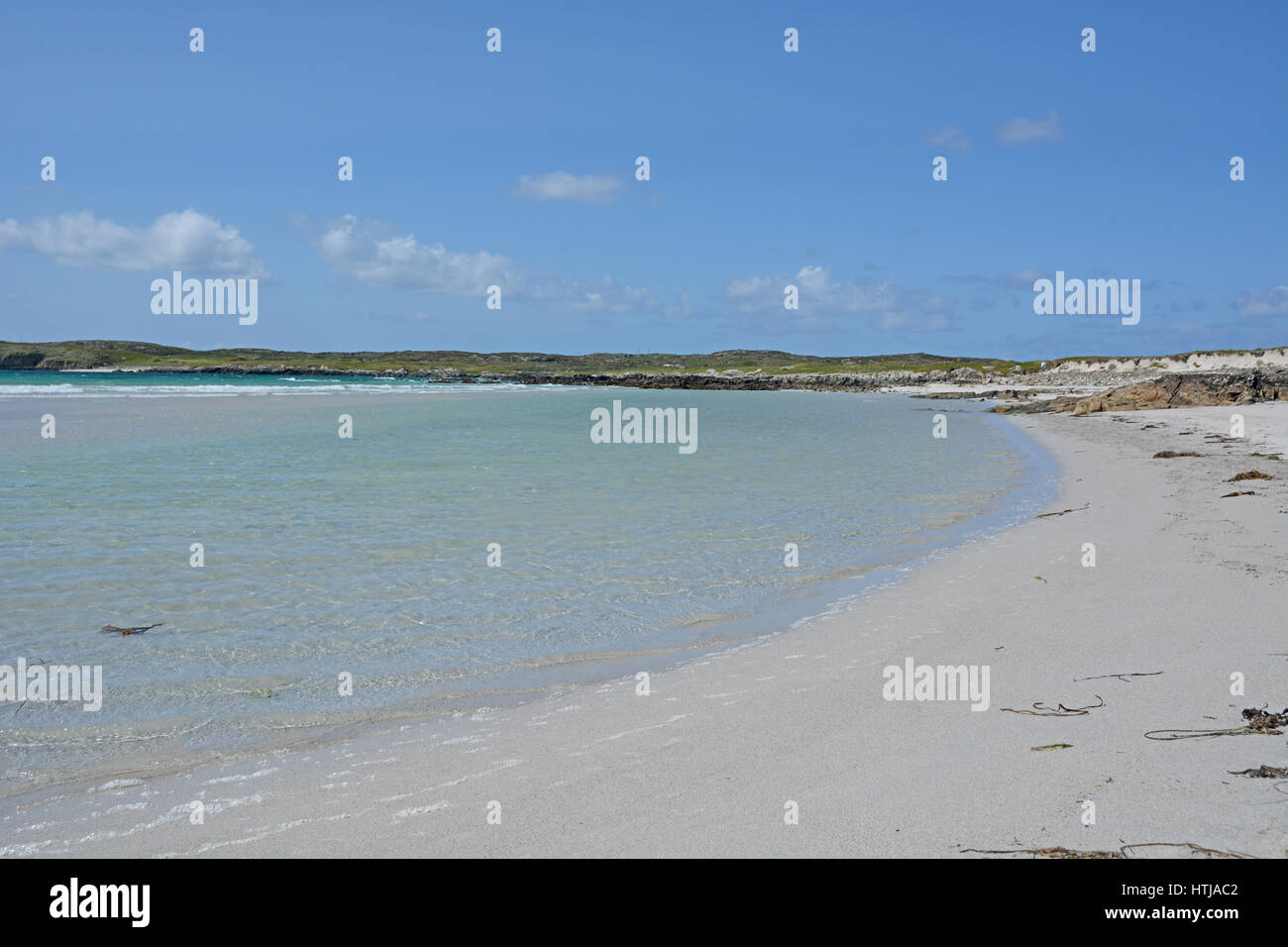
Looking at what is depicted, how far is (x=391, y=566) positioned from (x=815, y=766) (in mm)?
6752

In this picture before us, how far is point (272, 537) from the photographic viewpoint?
11461 mm

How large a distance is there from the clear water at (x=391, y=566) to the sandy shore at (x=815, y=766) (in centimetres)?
Answer: 73

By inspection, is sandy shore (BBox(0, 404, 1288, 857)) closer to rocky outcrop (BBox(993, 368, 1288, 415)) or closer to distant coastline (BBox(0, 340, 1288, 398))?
rocky outcrop (BBox(993, 368, 1288, 415))

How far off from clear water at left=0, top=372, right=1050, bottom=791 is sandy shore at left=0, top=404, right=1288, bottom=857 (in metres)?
0.73

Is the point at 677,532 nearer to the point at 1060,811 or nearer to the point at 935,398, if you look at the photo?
the point at 1060,811

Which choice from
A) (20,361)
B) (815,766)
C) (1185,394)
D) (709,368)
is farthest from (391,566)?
(20,361)

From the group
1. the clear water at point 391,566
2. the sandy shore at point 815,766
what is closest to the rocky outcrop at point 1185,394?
the clear water at point 391,566

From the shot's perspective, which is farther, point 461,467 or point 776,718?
point 461,467

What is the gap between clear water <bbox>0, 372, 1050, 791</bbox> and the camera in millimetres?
6145

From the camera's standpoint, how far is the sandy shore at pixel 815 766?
3.75 meters

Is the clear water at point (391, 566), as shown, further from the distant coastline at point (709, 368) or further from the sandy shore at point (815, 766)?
the distant coastline at point (709, 368)

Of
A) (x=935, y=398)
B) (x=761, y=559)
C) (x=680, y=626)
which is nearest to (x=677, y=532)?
(x=761, y=559)

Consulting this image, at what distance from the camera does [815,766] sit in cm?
453
